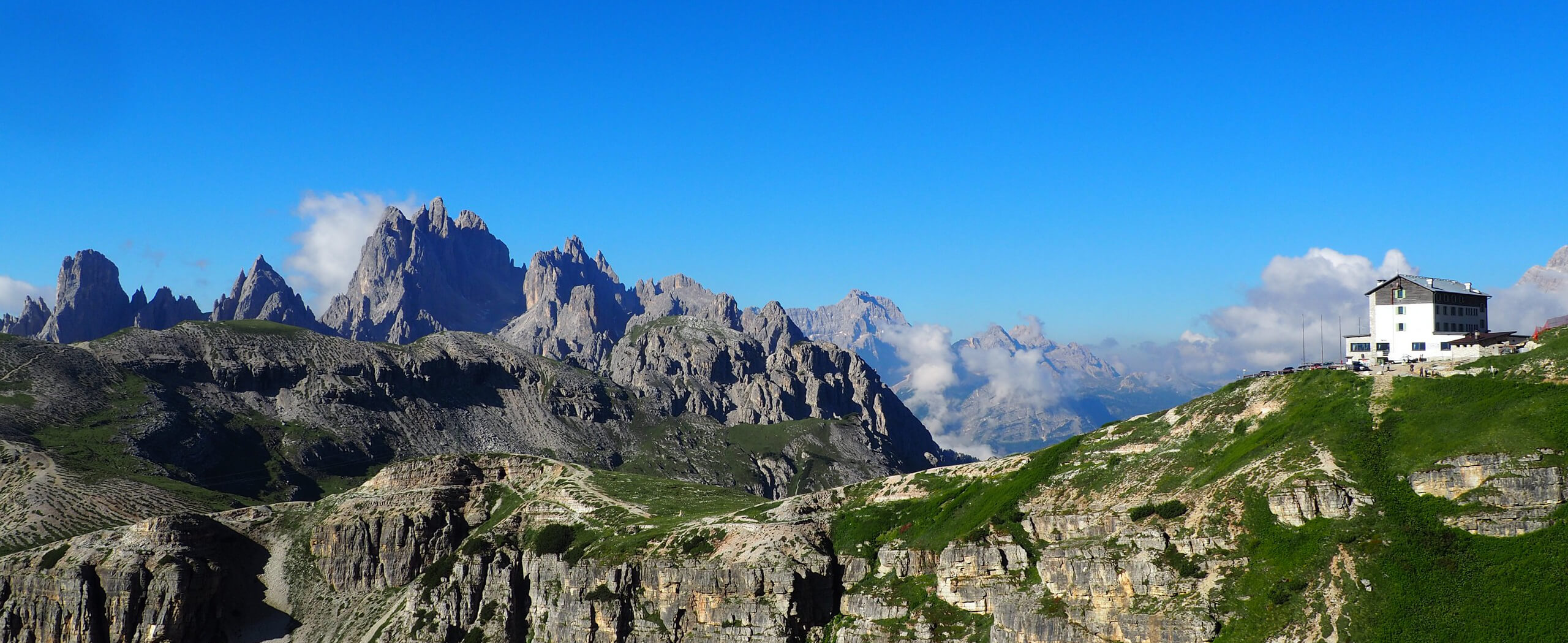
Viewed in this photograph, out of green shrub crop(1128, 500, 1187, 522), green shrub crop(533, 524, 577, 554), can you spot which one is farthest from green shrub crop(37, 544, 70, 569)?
green shrub crop(1128, 500, 1187, 522)

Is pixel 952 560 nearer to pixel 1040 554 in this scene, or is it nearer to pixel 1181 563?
pixel 1040 554

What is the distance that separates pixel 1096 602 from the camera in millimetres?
104375

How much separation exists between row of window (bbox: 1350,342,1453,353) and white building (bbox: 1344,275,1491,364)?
0.28 ft

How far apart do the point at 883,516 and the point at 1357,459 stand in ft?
204

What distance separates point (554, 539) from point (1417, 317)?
13169 centimetres

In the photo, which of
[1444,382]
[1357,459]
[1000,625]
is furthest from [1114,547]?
[1444,382]

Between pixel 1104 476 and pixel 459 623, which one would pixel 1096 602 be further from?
pixel 459 623

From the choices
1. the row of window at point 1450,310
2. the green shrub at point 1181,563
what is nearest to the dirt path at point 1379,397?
the green shrub at point 1181,563

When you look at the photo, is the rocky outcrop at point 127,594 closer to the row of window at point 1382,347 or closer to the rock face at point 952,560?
the rock face at point 952,560

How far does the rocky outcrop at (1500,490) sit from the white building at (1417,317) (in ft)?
189

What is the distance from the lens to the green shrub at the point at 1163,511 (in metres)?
108

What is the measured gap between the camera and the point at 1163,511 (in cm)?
10894

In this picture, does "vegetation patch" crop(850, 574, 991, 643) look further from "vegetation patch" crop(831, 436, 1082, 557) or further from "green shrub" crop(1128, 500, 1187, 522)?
"green shrub" crop(1128, 500, 1187, 522)

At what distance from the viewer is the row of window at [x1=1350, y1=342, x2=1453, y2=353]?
146 meters
